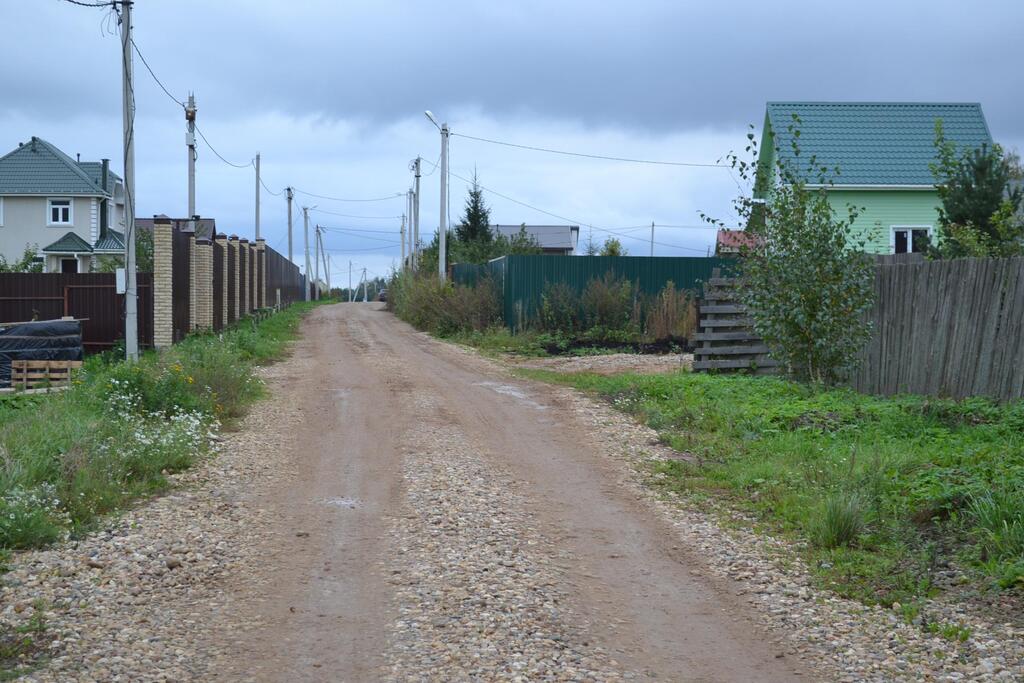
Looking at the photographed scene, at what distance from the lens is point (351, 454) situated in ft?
35.1

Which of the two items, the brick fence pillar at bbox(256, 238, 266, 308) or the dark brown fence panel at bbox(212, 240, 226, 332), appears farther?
the brick fence pillar at bbox(256, 238, 266, 308)

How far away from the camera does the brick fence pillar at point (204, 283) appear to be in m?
25.1

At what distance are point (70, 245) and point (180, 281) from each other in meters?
30.3

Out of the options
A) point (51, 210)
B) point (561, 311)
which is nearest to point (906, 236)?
point (561, 311)

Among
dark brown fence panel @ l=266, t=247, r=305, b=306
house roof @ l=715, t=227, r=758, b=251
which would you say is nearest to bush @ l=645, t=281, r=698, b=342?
house roof @ l=715, t=227, r=758, b=251

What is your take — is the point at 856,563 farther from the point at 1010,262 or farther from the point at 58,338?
the point at 58,338

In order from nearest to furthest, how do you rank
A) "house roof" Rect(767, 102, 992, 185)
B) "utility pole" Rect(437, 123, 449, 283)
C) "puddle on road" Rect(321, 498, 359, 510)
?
"puddle on road" Rect(321, 498, 359, 510)
"house roof" Rect(767, 102, 992, 185)
"utility pole" Rect(437, 123, 449, 283)

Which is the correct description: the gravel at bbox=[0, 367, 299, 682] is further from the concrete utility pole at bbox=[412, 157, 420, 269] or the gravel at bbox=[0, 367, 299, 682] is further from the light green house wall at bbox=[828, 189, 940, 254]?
the concrete utility pole at bbox=[412, 157, 420, 269]

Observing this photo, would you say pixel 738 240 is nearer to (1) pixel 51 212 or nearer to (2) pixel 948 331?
(2) pixel 948 331

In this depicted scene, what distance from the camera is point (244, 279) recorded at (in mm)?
35469

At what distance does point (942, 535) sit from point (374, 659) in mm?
4265

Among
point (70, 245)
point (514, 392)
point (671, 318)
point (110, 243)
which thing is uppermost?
point (110, 243)

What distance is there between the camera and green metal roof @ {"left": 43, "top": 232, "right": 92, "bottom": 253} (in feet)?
160

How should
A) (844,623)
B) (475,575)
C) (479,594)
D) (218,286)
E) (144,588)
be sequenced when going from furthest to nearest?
(218,286) → (475,575) → (144,588) → (479,594) → (844,623)
